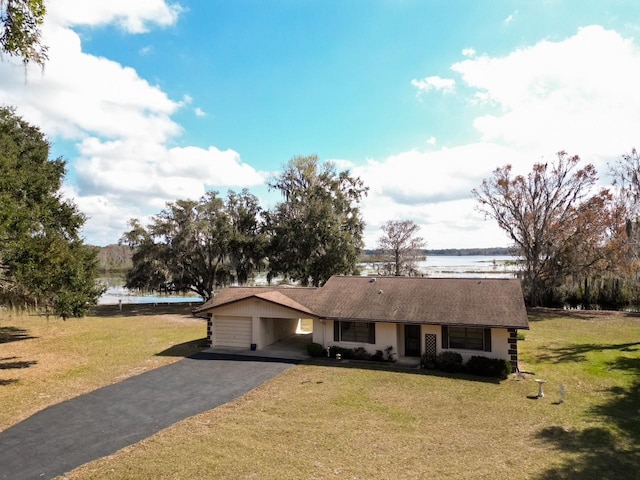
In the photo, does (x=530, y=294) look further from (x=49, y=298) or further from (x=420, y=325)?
(x=49, y=298)

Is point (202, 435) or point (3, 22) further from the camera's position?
point (202, 435)

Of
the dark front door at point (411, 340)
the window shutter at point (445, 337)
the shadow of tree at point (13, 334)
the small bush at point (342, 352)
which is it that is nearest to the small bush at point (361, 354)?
the small bush at point (342, 352)

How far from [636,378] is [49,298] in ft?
88.0

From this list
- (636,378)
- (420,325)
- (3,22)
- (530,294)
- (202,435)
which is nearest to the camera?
(3,22)

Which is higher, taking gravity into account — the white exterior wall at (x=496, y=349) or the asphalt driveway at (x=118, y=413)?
the white exterior wall at (x=496, y=349)

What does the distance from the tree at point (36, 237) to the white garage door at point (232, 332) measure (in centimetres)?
677

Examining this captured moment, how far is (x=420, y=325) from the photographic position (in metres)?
20.3

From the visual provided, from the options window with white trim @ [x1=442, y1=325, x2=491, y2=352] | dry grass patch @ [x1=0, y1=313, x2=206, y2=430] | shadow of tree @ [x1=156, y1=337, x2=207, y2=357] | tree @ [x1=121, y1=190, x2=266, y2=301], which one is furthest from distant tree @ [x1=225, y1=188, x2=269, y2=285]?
window with white trim @ [x1=442, y1=325, x2=491, y2=352]

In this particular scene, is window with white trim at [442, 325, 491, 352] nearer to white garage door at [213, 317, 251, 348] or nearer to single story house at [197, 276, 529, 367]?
single story house at [197, 276, 529, 367]

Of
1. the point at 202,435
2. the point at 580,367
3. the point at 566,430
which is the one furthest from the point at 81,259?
the point at 580,367

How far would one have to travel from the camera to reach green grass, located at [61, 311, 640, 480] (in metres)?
9.62

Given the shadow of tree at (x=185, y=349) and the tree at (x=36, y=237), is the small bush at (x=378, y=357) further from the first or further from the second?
the tree at (x=36, y=237)

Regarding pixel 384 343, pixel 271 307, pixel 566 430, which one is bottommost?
pixel 566 430

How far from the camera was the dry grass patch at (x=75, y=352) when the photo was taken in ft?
50.3
